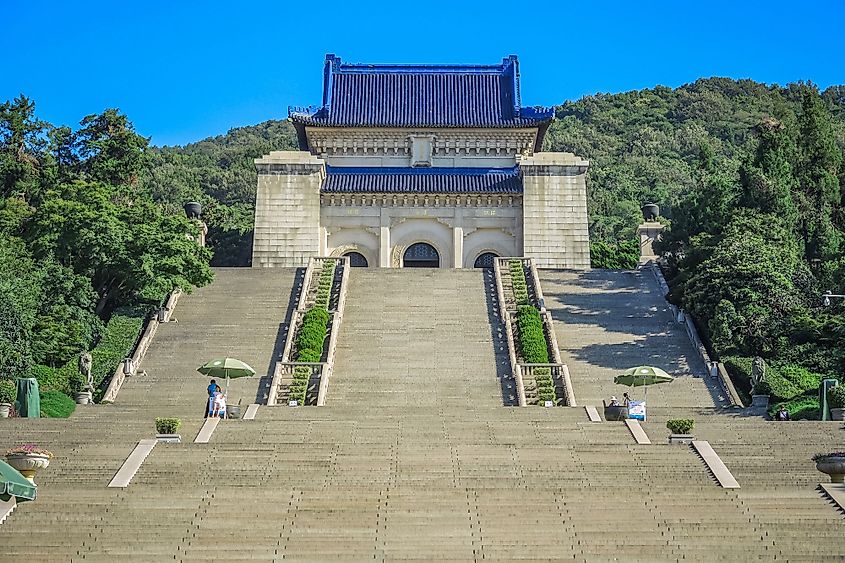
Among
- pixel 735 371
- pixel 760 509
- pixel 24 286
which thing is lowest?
pixel 760 509

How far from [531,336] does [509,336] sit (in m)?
0.67

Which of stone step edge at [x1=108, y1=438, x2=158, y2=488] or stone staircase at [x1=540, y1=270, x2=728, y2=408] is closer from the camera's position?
stone step edge at [x1=108, y1=438, x2=158, y2=488]

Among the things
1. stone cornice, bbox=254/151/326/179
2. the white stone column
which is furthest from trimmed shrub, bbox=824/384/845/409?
stone cornice, bbox=254/151/326/179

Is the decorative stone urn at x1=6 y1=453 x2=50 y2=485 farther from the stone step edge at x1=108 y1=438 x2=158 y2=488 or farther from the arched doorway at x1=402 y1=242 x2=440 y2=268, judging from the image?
the arched doorway at x1=402 y1=242 x2=440 y2=268

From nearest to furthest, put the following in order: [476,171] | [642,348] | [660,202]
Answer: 1. [642,348]
2. [476,171]
3. [660,202]

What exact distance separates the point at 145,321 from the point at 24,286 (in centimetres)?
421

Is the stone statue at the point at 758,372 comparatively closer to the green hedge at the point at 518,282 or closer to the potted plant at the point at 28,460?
the green hedge at the point at 518,282

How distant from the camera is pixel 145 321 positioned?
3875 centimetres

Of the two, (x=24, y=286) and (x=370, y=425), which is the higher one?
(x=24, y=286)

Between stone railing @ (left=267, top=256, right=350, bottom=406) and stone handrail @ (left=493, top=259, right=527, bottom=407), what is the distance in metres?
4.74

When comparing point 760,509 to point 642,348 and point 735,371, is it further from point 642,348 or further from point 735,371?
point 642,348

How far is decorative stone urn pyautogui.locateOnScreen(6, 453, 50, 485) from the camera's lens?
20.3 metres

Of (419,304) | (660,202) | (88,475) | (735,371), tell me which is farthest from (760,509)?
(660,202)

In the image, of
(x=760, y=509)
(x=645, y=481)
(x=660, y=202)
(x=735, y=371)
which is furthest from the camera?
(x=660, y=202)
